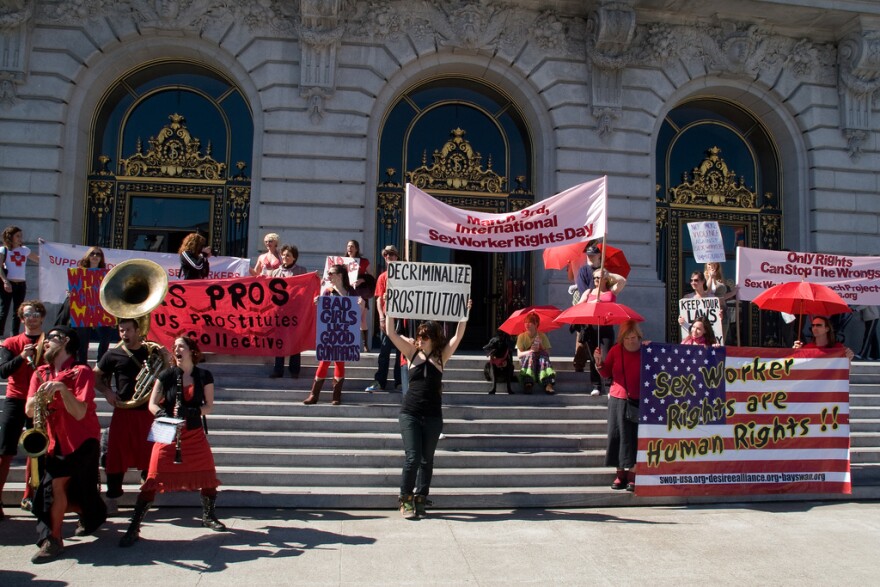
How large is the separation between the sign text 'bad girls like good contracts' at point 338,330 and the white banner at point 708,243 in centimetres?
661

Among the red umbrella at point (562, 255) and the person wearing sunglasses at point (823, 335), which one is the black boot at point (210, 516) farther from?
the red umbrella at point (562, 255)

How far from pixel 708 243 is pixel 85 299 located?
10329mm

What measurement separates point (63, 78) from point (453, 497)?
12508 mm

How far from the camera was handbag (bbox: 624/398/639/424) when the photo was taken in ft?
26.6

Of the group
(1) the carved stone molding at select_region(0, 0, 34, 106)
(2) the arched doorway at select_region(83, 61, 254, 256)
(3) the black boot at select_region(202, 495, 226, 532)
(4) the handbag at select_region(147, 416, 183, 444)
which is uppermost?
(1) the carved stone molding at select_region(0, 0, 34, 106)

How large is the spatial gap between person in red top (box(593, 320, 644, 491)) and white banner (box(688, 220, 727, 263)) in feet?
17.2

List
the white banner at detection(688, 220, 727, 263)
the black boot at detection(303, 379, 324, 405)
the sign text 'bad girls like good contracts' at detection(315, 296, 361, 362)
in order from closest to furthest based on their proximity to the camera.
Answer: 1. the black boot at detection(303, 379, 324, 405)
2. the sign text 'bad girls like good contracts' at detection(315, 296, 361, 362)
3. the white banner at detection(688, 220, 727, 263)

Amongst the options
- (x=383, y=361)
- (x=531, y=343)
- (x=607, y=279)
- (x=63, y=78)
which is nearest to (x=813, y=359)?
(x=607, y=279)

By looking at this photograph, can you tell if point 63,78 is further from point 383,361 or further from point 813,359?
point 813,359

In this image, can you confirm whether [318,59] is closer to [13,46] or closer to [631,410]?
[13,46]

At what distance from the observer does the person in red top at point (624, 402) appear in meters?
8.12

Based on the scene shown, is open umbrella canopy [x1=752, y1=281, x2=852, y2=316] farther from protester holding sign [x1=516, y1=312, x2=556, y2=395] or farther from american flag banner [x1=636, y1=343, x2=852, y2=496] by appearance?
protester holding sign [x1=516, y1=312, x2=556, y2=395]

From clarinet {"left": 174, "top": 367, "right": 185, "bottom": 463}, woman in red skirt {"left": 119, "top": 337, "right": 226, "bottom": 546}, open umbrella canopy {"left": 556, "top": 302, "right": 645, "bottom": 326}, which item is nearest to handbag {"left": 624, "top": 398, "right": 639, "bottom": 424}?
open umbrella canopy {"left": 556, "top": 302, "right": 645, "bottom": 326}

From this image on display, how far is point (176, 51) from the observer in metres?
15.4
